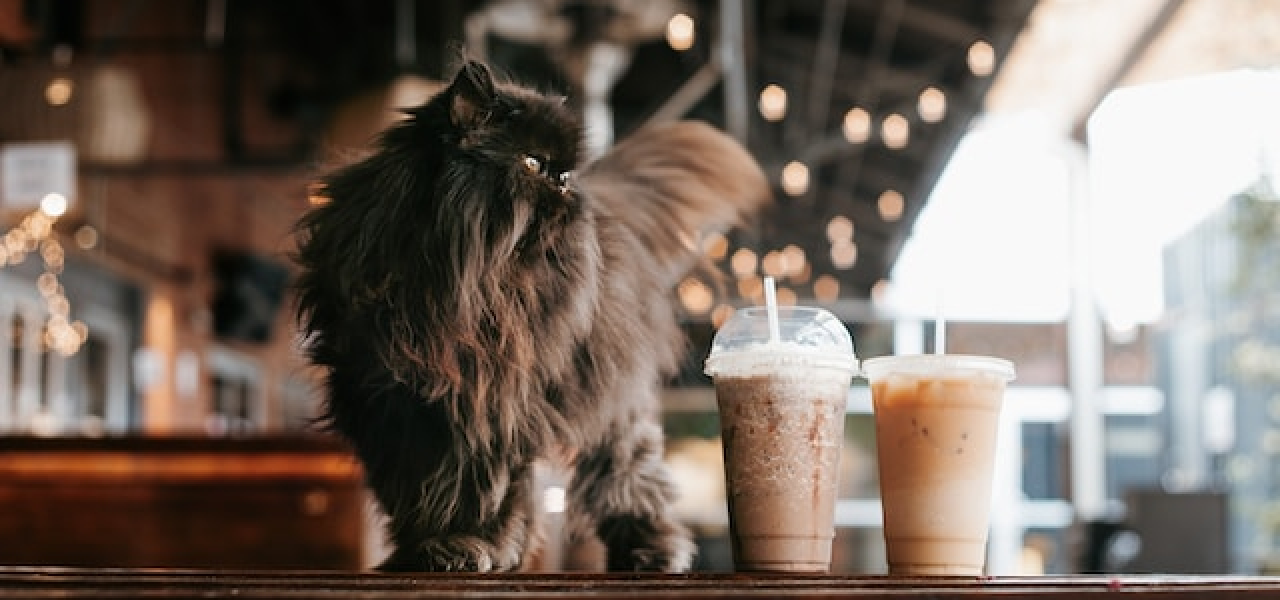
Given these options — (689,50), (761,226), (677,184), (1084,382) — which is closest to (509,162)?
(677,184)

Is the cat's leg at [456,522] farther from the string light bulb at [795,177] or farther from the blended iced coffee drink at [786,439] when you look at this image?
the string light bulb at [795,177]

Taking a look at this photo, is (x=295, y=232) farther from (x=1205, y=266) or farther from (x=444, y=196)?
(x=1205, y=266)

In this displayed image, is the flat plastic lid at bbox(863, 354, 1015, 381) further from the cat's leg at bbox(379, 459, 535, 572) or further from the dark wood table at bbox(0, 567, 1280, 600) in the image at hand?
the cat's leg at bbox(379, 459, 535, 572)

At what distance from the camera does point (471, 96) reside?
5.38 feet

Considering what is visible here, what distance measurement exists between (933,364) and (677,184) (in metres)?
0.64

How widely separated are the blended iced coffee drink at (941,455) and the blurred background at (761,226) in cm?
257

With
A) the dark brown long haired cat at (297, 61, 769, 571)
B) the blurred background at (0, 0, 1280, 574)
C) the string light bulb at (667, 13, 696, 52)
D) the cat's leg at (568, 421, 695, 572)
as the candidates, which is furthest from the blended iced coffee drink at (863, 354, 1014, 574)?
the string light bulb at (667, 13, 696, 52)

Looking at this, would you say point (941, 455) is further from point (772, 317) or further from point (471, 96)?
point (471, 96)

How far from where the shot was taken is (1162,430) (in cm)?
1280

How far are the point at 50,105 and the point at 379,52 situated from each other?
2252 mm

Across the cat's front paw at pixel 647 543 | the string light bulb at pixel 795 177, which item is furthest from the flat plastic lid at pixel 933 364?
the string light bulb at pixel 795 177

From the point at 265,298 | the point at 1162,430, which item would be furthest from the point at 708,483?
the point at 1162,430

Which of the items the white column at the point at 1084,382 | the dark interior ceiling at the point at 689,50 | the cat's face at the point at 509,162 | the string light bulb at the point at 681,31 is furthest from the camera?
the white column at the point at 1084,382

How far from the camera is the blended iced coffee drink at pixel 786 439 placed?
5.08 ft
